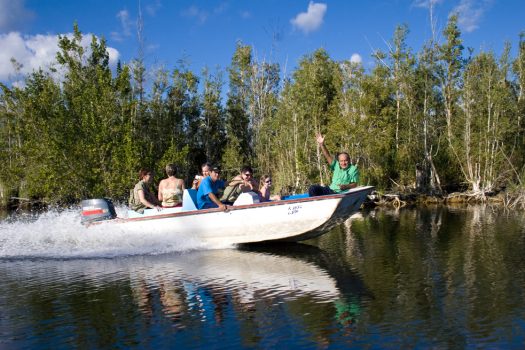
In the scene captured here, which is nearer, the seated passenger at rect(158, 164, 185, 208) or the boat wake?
the boat wake

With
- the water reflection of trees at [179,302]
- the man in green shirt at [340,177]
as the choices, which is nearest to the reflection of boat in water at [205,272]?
the water reflection of trees at [179,302]

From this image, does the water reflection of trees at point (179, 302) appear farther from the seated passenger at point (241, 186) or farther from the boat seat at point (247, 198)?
the seated passenger at point (241, 186)

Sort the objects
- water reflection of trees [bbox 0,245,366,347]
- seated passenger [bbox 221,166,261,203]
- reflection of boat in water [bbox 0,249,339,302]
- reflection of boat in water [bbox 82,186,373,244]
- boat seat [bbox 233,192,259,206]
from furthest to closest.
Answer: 1. seated passenger [bbox 221,166,261,203]
2. boat seat [bbox 233,192,259,206]
3. reflection of boat in water [bbox 82,186,373,244]
4. reflection of boat in water [bbox 0,249,339,302]
5. water reflection of trees [bbox 0,245,366,347]

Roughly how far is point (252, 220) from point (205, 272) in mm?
2189

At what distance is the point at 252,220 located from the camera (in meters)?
10.2

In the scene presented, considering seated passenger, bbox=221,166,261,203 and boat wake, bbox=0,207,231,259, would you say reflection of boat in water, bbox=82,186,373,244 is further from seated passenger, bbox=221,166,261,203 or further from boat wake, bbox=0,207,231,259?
seated passenger, bbox=221,166,261,203

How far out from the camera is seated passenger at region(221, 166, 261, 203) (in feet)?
33.7

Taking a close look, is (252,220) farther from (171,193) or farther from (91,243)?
(91,243)

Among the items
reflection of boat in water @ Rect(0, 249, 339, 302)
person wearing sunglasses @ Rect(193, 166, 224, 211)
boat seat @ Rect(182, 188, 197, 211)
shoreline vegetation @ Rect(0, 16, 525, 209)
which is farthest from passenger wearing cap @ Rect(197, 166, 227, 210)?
shoreline vegetation @ Rect(0, 16, 525, 209)

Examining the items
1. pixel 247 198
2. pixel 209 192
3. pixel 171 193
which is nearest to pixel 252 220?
pixel 247 198

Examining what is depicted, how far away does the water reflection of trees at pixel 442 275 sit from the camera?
208 inches

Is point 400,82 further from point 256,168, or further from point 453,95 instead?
point 256,168

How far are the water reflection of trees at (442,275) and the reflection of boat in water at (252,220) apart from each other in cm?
89

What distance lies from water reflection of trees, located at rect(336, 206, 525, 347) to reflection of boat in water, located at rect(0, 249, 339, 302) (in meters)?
0.85
